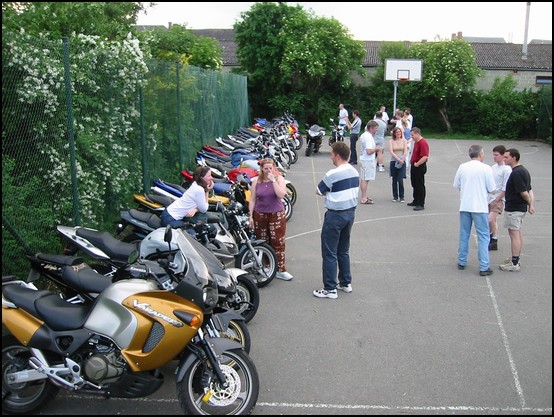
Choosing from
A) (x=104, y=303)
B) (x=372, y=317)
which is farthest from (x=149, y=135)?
(x=104, y=303)

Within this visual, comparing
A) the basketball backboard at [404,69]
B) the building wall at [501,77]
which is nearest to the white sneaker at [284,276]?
the basketball backboard at [404,69]

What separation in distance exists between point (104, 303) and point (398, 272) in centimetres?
503

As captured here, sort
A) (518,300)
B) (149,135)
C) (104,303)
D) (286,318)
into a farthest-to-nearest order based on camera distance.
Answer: (149,135), (518,300), (286,318), (104,303)

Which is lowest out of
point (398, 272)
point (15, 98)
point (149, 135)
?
point (398, 272)

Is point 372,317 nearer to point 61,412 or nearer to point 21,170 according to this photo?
point 61,412

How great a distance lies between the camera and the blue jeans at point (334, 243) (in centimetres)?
721

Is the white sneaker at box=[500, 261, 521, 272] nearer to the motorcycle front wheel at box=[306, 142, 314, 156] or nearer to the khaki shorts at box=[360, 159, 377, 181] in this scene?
the khaki shorts at box=[360, 159, 377, 181]

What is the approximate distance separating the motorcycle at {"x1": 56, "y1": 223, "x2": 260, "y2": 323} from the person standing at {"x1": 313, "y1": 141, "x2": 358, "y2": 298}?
1.23 metres

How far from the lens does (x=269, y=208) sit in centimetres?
793

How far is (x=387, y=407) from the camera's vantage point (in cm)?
489

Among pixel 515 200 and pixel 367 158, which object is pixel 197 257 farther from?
pixel 367 158

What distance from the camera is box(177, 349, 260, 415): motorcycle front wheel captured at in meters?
4.53

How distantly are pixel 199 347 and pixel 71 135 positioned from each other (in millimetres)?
3630

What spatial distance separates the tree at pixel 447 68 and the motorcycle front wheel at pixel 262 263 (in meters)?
27.2
